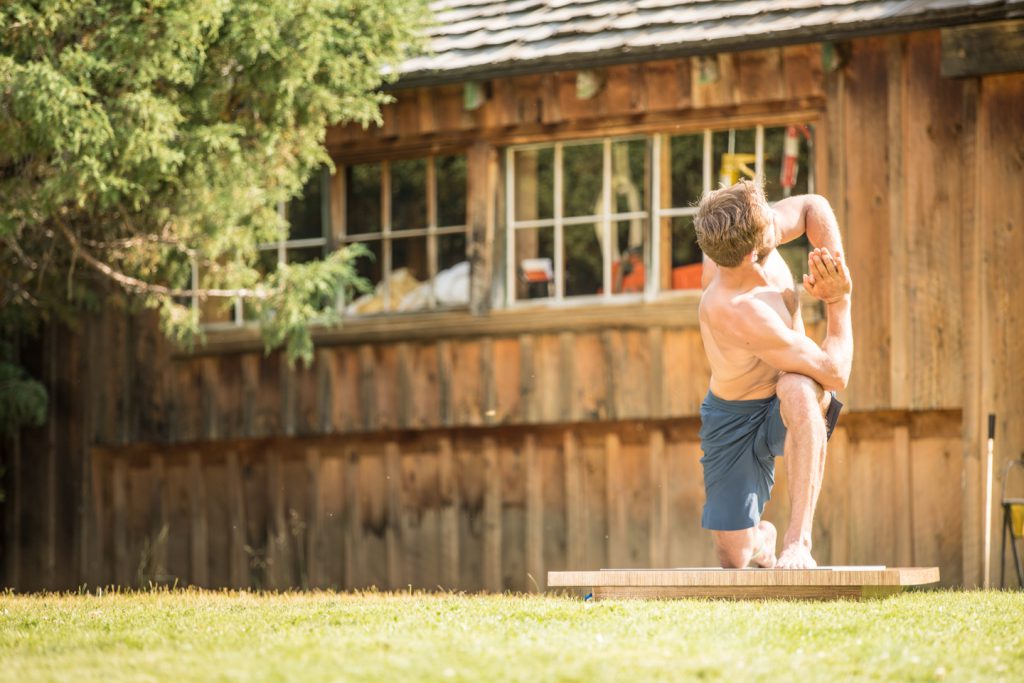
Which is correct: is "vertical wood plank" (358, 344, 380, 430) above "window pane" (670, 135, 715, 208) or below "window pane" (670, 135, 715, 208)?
below

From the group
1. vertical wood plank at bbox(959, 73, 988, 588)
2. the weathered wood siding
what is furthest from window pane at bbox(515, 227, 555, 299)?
vertical wood plank at bbox(959, 73, 988, 588)

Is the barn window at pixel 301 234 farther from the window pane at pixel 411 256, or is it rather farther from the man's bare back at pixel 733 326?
the man's bare back at pixel 733 326

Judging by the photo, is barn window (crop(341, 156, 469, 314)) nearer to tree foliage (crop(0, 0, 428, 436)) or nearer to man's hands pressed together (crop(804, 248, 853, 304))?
tree foliage (crop(0, 0, 428, 436))

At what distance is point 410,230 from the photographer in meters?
13.0

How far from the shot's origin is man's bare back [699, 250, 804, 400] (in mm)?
7633

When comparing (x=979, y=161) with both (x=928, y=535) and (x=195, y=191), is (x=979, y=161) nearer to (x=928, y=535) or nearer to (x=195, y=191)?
(x=928, y=535)

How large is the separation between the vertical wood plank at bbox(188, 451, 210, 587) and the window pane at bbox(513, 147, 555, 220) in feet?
11.3

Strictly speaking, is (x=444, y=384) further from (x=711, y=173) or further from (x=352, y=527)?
(x=711, y=173)

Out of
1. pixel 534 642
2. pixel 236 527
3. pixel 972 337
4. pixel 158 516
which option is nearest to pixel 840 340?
pixel 534 642

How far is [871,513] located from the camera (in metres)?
11.2

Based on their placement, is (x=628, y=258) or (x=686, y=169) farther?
(x=628, y=258)

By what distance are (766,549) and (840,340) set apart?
1.10 meters

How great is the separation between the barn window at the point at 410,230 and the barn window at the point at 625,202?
1.61 ft

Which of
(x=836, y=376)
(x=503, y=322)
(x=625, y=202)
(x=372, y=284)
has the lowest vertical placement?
(x=836, y=376)
